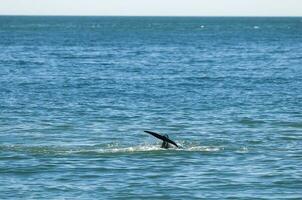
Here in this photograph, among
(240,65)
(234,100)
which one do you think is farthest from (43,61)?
(234,100)

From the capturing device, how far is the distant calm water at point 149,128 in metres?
28.2

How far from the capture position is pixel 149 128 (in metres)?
40.0

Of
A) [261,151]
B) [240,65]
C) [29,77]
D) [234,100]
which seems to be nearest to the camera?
[261,151]

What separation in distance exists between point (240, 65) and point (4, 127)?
146ft

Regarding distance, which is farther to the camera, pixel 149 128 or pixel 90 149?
pixel 149 128

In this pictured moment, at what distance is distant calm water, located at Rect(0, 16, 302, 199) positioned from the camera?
2816cm

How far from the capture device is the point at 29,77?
67125 millimetres

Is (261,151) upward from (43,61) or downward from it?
downward

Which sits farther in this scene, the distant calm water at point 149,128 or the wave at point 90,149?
the wave at point 90,149

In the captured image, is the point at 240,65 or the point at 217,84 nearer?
the point at 217,84

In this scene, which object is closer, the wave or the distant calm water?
the distant calm water

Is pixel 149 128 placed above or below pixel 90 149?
above

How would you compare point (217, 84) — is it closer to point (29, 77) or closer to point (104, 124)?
point (29, 77)

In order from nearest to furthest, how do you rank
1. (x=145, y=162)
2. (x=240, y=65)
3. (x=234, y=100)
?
(x=145, y=162)
(x=234, y=100)
(x=240, y=65)
